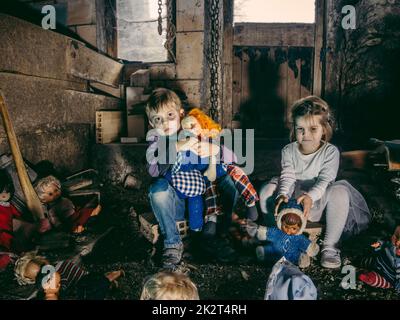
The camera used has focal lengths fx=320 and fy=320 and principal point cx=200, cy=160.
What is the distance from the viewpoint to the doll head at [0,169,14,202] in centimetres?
299

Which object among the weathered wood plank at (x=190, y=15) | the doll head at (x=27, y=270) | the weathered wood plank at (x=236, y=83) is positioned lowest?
the doll head at (x=27, y=270)

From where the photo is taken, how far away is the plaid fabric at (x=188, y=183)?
2840 millimetres

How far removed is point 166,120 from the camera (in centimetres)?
291

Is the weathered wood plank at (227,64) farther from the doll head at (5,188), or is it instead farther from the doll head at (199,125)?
the doll head at (5,188)

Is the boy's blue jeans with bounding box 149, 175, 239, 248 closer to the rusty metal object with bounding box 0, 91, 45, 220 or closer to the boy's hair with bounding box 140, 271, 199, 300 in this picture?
the boy's hair with bounding box 140, 271, 199, 300

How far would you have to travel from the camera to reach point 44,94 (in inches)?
152

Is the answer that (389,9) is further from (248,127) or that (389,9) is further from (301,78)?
(248,127)

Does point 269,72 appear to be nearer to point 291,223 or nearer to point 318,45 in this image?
point 318,45

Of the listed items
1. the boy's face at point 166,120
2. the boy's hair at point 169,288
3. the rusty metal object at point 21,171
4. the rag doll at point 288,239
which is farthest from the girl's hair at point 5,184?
the rag doll at point 288,239

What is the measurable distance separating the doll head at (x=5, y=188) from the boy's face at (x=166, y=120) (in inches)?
59.9

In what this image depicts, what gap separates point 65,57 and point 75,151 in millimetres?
1284

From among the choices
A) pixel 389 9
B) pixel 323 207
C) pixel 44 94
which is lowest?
pixel 323 207
